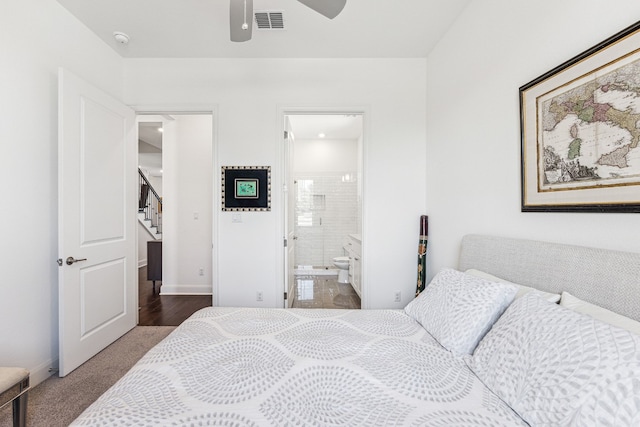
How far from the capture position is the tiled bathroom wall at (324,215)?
219 inches

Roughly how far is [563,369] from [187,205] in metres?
4.29

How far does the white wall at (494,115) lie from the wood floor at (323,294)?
147cm

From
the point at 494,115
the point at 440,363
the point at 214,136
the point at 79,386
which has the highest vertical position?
the point at 214,136

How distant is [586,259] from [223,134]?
286cm

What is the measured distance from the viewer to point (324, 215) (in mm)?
5633

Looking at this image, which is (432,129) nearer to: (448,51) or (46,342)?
(448,51)

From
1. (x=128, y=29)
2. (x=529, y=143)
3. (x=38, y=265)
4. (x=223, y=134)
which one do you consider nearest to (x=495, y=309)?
(x=529, y=143)

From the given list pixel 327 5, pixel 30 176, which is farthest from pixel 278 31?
pixel 30 176

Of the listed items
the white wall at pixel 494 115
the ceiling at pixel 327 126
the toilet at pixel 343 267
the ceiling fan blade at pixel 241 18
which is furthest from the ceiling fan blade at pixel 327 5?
the toilet at pixel 343 267

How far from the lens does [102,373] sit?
211 cm

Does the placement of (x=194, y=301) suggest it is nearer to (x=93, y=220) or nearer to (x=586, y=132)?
(x=93, y=220)

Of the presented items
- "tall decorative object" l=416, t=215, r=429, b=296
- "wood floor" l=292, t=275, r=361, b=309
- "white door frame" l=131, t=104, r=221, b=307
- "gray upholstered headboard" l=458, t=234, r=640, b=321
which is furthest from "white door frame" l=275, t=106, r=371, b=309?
"gray upholstered headboard" l=458, t=234, r=640, b=321

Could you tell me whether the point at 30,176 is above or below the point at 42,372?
above

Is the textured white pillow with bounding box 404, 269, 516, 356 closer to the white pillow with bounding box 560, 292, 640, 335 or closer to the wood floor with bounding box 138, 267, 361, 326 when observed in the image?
the white pillow with bounding box 560, 292, 640, 335
